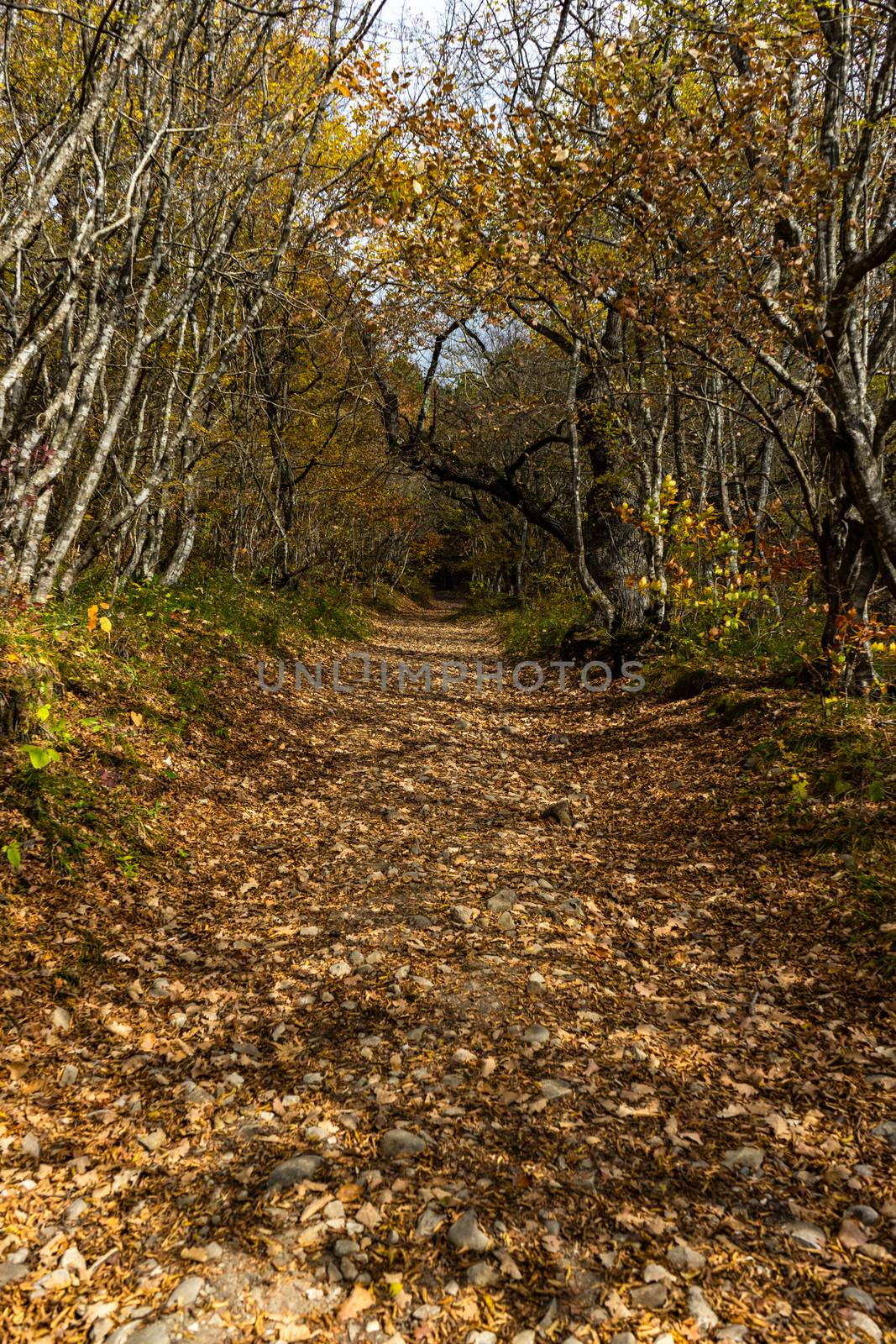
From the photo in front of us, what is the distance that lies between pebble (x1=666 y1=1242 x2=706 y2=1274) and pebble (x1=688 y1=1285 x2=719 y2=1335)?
0.08 m

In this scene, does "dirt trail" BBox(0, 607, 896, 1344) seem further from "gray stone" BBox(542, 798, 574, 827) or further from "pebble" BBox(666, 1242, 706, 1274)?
"gray stone" BBox(542, 798, 574, 827)

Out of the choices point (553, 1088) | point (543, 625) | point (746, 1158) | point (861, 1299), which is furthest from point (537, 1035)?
point (543, 625)

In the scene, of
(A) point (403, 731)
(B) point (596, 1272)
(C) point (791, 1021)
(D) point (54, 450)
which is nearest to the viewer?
(B) point (596, 1272)

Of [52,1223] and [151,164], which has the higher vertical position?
[151,164]

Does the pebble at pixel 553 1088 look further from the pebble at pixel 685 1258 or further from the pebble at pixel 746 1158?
the pebble at pixel 685 1258

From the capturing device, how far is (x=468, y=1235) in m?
2.74

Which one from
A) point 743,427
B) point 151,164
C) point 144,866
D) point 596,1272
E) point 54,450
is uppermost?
point 151,164

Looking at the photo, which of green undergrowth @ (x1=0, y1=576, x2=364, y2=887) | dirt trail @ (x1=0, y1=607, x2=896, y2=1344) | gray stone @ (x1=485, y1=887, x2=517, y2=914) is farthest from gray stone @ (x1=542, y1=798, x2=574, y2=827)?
green undergrowth @ (x1=0, y1=576, x2=364, y2=887)

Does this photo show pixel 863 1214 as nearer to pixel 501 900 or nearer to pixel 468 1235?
pixel 468 1235

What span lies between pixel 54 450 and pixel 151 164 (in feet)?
14.6

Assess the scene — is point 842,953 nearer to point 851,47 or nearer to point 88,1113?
point 88,1113

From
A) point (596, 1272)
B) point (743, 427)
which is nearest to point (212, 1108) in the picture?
point (596, 1272)

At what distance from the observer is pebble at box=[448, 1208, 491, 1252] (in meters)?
2.70

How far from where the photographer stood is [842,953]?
4.54 metres
